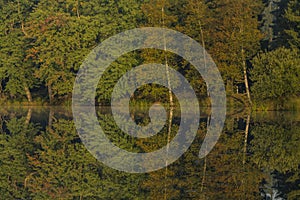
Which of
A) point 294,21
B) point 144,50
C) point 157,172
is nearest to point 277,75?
point 294,21

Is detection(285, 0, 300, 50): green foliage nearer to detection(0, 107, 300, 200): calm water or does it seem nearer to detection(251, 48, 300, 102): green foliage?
detection(251, 48, 300, 102): green foliage

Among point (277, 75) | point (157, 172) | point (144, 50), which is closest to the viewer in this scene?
point (157, 172)

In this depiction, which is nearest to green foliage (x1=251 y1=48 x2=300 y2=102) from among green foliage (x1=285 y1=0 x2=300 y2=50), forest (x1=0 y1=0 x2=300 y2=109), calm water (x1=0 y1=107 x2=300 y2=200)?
forest (x1=0 y1=0 x2=300 y2=109)

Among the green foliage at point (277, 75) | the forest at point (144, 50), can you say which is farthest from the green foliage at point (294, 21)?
the green foliage at point (277, 75)

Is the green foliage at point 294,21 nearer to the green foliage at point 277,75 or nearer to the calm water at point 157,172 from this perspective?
the green foliage at point 277,75

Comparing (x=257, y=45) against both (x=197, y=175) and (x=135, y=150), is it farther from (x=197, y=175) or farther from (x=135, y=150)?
(x=197, y=175)

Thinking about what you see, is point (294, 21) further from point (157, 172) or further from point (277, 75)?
point (157, 172)
